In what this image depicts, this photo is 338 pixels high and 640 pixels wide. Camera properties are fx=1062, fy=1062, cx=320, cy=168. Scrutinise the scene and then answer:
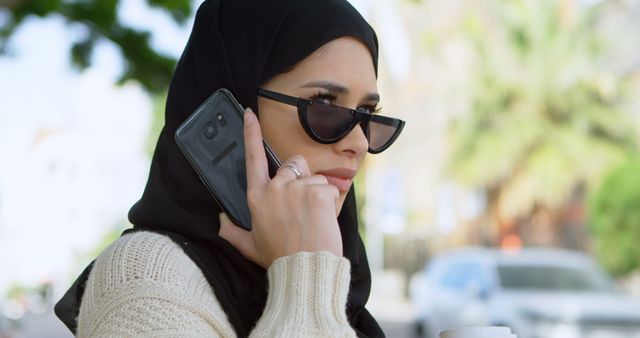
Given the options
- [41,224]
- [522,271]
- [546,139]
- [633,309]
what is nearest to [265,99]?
[633,309]

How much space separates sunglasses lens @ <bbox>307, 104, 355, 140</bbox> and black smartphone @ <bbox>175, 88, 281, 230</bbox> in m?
0.10

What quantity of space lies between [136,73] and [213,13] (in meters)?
5.53

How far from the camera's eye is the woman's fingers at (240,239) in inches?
72.8

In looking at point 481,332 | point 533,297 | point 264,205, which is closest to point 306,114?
point 264,205

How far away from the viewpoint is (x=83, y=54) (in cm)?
763

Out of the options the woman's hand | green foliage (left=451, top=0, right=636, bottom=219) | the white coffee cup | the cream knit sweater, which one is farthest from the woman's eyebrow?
green foliage (left=451, top=0, right=636, bottom=219)

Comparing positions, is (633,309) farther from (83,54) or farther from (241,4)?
(241,4)

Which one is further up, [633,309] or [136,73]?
[633,309]

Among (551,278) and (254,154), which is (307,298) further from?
(551,278)

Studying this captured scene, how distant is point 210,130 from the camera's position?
1.92 meters

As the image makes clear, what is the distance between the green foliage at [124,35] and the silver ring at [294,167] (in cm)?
524

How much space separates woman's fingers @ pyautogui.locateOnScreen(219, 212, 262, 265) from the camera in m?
1.85

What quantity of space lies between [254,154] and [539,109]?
981 inches

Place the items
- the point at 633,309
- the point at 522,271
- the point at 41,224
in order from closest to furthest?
the point at 633,309 < the point at 522,271 < the point at 41,224
